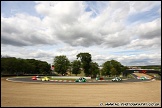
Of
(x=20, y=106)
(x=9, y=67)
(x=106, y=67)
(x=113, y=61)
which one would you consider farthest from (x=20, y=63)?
(x=20, y=106)

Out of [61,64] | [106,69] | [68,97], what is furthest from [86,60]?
[68,97]

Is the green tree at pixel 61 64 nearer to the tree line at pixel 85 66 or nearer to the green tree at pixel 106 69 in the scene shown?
the tree line at pixel 85 66

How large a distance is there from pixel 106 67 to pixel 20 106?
310ft

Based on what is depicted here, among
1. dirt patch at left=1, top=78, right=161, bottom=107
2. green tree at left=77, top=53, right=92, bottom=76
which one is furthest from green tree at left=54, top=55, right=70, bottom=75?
dirt patch at left=1, top=78, right=161, bottom=107

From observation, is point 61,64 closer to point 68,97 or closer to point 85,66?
point 85,66

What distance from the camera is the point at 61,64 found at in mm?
112500

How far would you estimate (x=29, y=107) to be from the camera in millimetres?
13953

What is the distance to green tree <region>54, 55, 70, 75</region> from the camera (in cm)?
11131

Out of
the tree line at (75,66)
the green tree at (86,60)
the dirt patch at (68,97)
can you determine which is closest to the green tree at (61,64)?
the tree line at (75,66)

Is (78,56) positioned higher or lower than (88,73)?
higher

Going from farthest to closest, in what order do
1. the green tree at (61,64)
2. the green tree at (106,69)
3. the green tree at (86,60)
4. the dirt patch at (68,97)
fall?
the green tree at (61,64), the green tree at (106,69), the green tree at (86,60), the dirt patch at (68,97)

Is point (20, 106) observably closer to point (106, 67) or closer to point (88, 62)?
point (88, 62)

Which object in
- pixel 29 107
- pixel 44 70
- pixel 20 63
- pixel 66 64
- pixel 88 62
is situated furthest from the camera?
pixel 44 70

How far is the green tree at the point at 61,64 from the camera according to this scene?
111 metres
